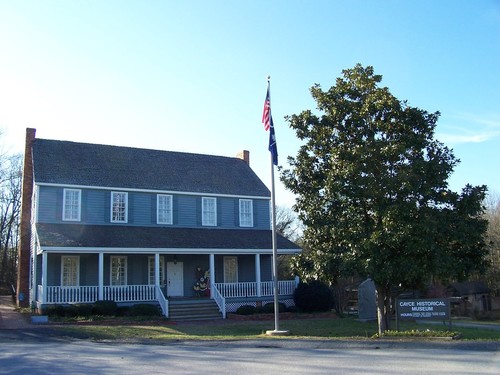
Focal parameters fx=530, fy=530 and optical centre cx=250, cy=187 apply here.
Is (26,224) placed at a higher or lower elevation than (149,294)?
higher

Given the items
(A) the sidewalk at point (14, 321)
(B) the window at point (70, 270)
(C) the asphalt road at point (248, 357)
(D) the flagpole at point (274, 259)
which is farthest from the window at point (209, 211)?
(C) the asphalt road at point (248, 357)

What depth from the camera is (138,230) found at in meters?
27.1

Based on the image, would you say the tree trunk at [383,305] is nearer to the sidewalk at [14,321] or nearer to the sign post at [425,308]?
the sign post at [425,308]

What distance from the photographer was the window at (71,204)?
85.5 feet

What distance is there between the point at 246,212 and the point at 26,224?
12.2 meters

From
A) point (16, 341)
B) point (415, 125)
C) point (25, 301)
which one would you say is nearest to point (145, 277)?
point (25, 301)

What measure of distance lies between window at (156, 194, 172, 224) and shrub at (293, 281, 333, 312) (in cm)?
803

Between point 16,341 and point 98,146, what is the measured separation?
16300 millimetres

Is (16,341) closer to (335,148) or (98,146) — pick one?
(335,148)

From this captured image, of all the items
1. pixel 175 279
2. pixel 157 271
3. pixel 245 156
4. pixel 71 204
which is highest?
pixel 245 156

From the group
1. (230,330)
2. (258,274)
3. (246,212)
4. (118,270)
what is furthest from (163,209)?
(230,330)

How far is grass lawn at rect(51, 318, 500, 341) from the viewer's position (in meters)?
16.9

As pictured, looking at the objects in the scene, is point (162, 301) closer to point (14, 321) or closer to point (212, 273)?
point (212, 273)

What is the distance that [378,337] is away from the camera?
15352 millimetres
